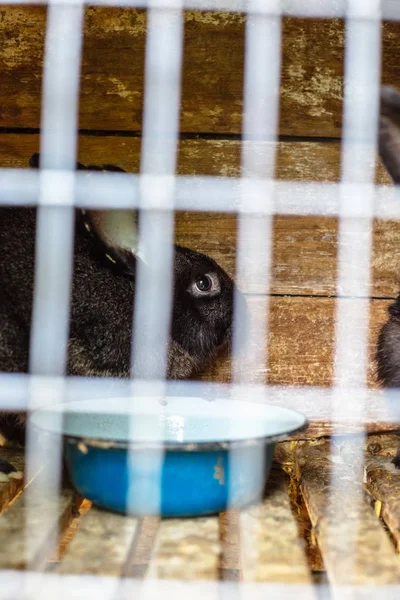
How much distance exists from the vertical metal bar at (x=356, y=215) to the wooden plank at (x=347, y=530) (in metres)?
0.30

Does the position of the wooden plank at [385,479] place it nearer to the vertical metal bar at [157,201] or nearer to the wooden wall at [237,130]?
the wooden wall at [237,130]

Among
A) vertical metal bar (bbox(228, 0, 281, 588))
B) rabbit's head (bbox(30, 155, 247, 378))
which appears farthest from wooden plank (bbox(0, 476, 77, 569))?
vertical metal bar (bbox(228, 0, 281, 588))

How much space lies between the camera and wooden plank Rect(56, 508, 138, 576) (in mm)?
992

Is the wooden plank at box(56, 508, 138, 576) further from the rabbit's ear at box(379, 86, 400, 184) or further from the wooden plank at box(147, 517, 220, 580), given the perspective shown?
the rabbit's ear at box(379, 86, 400, 184)

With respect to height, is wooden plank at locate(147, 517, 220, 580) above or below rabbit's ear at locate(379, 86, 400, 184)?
below

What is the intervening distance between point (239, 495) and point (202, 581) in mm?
287

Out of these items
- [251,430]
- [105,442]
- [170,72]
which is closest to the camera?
[105,442]

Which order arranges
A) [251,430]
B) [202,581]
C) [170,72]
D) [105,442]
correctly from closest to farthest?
1. [202,581]
2. [105,442]
3. [251,430]
4. [170,72]

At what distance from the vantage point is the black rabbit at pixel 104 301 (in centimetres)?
152

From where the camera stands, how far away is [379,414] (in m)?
1.86

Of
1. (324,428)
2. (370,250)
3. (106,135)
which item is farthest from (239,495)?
(106,135)

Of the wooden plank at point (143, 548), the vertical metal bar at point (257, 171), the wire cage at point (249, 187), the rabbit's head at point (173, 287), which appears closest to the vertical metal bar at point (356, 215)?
the wire cage at point (249, 187)

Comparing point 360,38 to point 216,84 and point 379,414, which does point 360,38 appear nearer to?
point 216,84

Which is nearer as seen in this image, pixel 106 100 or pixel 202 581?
pixel 202 581
